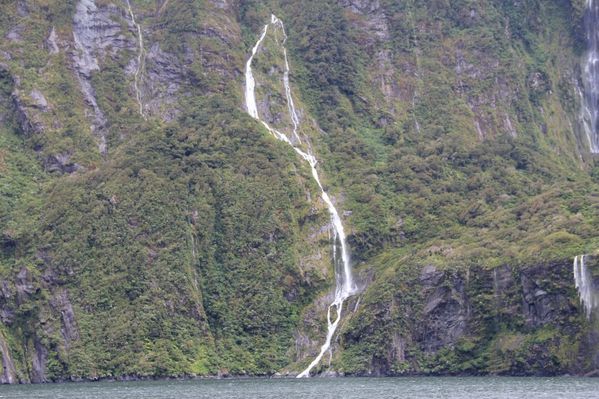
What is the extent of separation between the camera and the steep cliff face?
11688 cm

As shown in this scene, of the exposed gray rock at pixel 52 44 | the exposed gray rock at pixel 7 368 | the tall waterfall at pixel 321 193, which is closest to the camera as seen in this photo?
the exposed gray rock at pixel 7 368

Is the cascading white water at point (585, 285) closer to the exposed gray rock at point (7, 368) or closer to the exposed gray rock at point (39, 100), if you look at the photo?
the exposed gray rock at point (7, 368)

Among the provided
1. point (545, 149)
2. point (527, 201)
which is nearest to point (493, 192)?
point (527, 201)

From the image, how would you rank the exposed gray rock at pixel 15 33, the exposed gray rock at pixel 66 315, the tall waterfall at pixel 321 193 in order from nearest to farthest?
the exposed gray rock at pixel 66 315
the tall waterfall at pixel 321 193
the exposed gray rock at pixel 15 33

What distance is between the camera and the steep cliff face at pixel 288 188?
11688cm

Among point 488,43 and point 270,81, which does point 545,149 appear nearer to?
→ point 488,43

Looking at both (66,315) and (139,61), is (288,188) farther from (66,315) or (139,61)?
(139,61)

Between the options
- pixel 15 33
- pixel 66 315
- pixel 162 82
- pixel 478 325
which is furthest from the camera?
pixel 162 82

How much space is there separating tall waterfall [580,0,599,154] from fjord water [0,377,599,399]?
6495 centimetres

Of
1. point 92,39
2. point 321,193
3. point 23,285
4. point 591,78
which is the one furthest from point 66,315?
point 591,78

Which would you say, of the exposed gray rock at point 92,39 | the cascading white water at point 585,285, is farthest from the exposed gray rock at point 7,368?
the cascading white water at point 585,285

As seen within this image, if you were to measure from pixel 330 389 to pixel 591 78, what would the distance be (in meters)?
83.5

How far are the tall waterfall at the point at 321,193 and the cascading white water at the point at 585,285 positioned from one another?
25045 mm

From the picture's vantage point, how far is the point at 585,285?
108 meters
